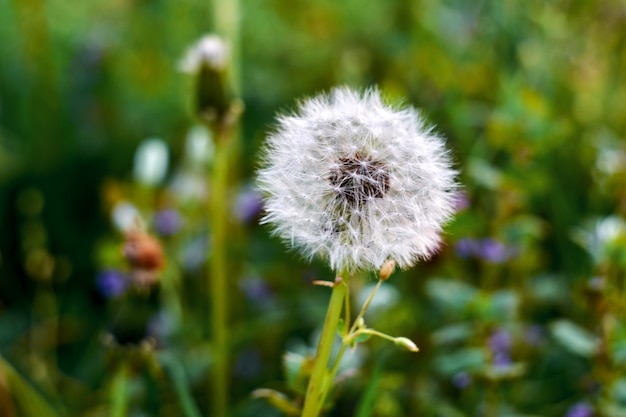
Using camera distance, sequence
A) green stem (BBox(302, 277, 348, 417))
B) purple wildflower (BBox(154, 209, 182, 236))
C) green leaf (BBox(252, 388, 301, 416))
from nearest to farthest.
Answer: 1. green stem (BBox(302, 277, 348, 417))
2. green leaf (BBox(252, 388, 301, 416))
3. purple wildflower (BBox(154, 209, 182, 236))

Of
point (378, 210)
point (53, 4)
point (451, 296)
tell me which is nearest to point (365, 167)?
point (378, 210)

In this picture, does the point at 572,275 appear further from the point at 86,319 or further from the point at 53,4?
Answer: the point at 53,4

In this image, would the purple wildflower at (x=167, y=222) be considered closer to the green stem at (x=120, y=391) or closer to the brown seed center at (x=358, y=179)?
the green stem at (x=120, y=391)

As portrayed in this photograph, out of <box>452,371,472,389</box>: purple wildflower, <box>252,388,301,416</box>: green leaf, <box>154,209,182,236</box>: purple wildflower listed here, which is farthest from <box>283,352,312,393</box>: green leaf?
<box>154,209,182,236</box>: purple wildflower

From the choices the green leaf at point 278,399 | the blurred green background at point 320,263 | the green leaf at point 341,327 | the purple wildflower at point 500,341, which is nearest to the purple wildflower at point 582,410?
the blurred green background at point 320,263

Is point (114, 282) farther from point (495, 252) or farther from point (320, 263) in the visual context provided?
point (495, 252)

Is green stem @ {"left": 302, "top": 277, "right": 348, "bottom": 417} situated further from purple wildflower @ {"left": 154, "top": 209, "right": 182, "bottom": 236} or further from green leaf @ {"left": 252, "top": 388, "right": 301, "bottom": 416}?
purple wildflower @ {"left": 154, "top": 209, "right": 182, "bottom": 236}
